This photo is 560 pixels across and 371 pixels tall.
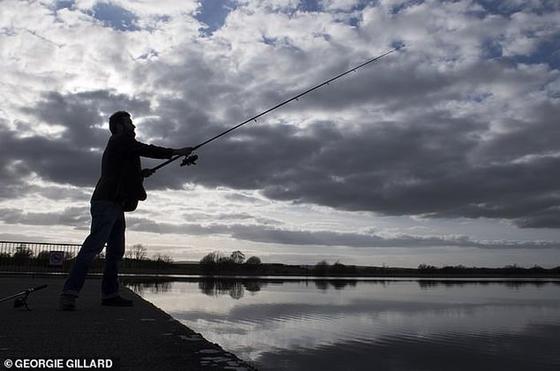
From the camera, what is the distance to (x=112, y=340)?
12.8 feet

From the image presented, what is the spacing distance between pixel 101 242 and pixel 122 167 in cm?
88

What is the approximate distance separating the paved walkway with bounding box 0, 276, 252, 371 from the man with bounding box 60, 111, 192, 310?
0.47 m

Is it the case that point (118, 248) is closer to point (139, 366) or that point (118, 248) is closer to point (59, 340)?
point (59, 340)

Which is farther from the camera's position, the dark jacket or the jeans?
the dark jacket

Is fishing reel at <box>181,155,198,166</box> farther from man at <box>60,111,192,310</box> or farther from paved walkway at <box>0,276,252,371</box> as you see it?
paved walkway at <box>0,276,252,371</box>

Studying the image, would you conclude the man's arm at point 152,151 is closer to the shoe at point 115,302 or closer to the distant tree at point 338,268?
the shoe at point 115,302

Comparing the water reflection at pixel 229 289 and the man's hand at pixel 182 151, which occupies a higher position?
the man's hand at pixel 182 151

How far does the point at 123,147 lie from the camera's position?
591cm

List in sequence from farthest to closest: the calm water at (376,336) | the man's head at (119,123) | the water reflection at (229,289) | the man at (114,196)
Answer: the water reflection at (229,289), the man's head at (119,123), the man at (114,196), the calm water at (376,336)

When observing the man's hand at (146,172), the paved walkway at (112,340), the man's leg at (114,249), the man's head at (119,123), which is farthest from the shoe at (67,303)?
the man's head at (119,123)

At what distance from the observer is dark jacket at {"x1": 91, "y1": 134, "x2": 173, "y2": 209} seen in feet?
19.4

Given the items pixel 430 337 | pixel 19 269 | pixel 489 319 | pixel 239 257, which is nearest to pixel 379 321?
pixel 430 337

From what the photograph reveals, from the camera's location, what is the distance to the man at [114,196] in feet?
18.7

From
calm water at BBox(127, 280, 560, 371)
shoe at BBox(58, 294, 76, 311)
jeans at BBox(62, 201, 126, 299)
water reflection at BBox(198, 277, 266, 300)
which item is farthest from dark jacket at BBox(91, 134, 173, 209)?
water reflection at BBox(198, 277, 266, 300)
